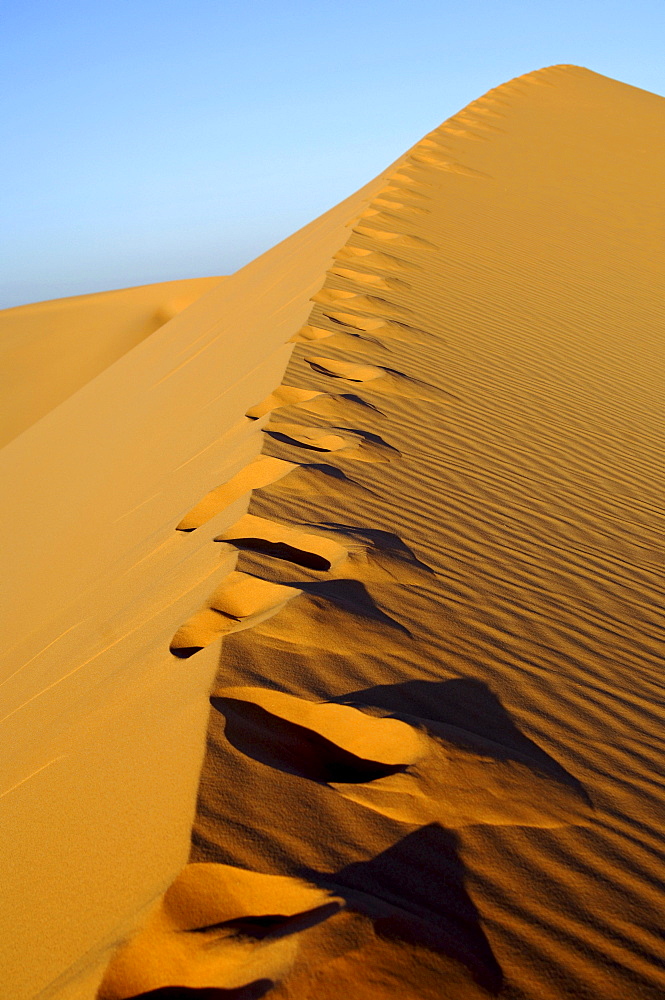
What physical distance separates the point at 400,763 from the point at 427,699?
0.29 metres

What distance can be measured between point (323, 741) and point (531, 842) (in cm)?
52

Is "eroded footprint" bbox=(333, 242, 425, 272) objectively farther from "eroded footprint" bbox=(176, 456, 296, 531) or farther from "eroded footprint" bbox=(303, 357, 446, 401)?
"eroded footprint" bbox=(176, 456, 296, 531)

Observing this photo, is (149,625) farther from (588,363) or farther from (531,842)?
(588,363)

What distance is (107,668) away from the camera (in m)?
2.45

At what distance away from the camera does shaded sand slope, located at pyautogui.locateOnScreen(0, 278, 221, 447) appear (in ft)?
60.3

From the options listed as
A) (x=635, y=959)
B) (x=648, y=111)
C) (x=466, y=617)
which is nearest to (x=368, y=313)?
(x=466, y=617)

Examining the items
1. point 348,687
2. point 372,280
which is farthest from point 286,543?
point 372,280

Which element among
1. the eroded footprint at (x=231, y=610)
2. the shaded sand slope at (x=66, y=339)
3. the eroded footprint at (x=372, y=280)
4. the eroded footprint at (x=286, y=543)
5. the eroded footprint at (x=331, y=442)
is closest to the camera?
the eroded footprint at (x=231, y=610)

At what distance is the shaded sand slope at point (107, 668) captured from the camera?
5.06 feet

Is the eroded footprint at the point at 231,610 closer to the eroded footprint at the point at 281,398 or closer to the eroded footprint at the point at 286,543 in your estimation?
the eroded footprint at the point at 286,543

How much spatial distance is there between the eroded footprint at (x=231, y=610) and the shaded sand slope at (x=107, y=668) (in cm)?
6

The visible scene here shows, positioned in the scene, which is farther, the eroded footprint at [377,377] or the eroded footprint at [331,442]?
the eroded footprint at [377,377]

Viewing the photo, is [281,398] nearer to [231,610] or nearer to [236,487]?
[236,487]

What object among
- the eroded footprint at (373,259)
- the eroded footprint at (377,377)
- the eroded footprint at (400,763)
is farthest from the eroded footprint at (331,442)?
the eroded footprint at (373,259)
